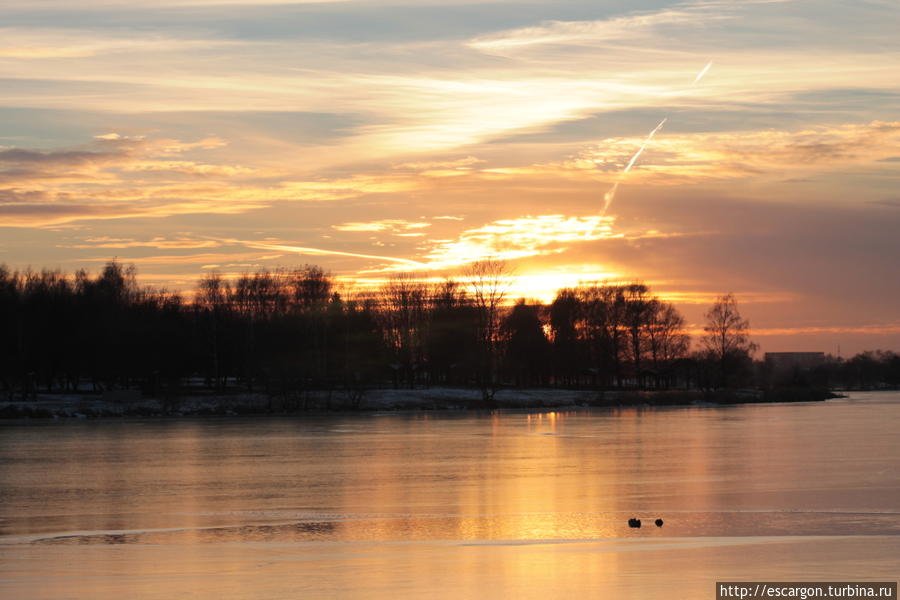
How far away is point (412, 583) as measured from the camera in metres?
15.0

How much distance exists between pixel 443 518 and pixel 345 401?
72.9m

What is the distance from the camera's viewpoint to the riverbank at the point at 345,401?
80.3 m

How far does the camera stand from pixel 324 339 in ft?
369

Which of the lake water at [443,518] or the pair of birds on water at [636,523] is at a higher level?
the pair of birds on water at [636,523]

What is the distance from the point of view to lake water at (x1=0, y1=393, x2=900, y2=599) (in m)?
15.3

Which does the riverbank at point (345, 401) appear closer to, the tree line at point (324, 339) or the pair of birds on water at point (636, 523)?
the tree line at point (324, 339)

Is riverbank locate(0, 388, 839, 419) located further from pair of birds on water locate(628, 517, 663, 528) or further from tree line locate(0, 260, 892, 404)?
pair of birds on water locate(628, 517, 663, 528)

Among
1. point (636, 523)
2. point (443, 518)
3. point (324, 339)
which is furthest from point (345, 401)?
point (636, 523)

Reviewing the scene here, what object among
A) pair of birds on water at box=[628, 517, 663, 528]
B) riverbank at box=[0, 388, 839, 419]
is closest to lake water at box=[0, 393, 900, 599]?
pair of birds on water at box=[628, 517, 663, 528]

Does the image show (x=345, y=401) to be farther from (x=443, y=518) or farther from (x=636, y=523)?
(x=636, y=523)

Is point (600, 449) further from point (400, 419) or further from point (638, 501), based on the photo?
point (400, 419)

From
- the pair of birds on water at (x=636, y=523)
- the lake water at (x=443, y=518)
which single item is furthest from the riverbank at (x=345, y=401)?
the pair of birds on water at (x=636, y=523)

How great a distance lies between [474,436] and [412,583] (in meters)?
37.7

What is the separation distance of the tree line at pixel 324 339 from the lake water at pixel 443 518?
51888 mm
